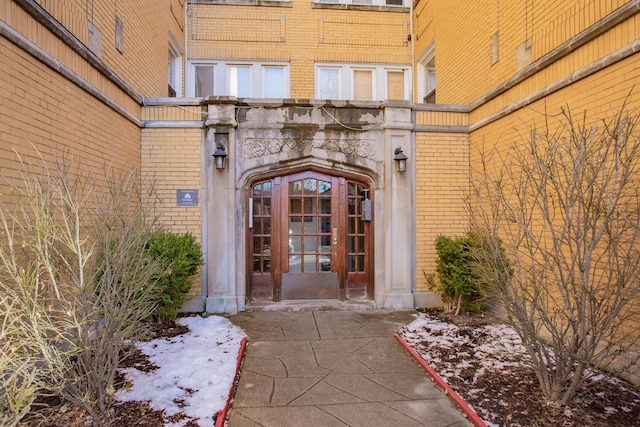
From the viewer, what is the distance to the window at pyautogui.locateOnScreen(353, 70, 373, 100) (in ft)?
34.2

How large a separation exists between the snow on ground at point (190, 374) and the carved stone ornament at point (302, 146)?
324cm

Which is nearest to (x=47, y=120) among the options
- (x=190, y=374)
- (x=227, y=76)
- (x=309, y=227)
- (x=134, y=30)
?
(x=190, y=374)

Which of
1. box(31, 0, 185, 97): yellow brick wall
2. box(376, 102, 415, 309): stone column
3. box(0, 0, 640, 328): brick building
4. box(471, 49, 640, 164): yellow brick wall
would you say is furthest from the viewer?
box(376, 102, 415, 309): stone column

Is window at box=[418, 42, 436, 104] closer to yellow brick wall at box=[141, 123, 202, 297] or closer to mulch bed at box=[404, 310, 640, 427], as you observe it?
yellow brick wall at box=[141, 123, 202, 297]

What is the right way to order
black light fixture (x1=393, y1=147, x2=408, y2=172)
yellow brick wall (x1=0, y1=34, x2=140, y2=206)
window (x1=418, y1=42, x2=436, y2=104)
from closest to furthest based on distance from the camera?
yellow brick wall (x1=0, y1=34, x2=140, y2=206) < black light fixture (x1=393, y1=147, x2=408, y2=172) < window (x1=418, y1=42, x2=436, y2=104)

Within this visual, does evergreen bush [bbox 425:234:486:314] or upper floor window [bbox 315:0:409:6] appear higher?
upper floor window [bbox 315:0:409:6]

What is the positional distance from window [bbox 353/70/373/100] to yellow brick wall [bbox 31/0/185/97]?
502cm

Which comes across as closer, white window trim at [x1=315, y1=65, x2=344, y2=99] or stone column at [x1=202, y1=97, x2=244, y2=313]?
stone column at [x1=202, y1=97, x2=244, y2=313]

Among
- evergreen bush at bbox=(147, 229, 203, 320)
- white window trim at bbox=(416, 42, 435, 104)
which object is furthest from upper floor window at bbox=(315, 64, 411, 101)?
evergreen bush at bbox=(147, 229, 203, 320)

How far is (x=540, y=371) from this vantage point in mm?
3330

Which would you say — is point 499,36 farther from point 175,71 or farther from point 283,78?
point 175,71

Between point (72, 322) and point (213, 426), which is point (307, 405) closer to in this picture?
point (213, 426)

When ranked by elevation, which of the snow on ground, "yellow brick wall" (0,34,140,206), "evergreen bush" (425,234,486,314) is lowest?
the snow on ground

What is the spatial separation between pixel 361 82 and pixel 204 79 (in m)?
4.61
